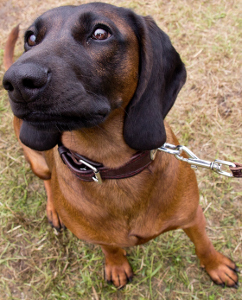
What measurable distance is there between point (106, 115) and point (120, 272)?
6.91ft

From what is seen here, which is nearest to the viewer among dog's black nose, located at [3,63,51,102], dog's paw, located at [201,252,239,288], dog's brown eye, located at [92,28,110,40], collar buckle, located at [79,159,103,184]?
dog's black nose, located at [3,63,51,102]

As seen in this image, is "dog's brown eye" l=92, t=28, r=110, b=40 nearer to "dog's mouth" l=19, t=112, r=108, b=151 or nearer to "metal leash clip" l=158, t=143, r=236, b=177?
"dog's mouth" l=19, t=112, r=108, b=151

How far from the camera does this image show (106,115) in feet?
6.24

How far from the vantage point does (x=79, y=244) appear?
3713mm

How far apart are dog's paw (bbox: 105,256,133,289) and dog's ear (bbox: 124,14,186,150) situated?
5.80 feet

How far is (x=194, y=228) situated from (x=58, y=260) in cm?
172

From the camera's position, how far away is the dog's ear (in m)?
2.02

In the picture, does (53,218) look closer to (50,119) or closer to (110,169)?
(110,169)

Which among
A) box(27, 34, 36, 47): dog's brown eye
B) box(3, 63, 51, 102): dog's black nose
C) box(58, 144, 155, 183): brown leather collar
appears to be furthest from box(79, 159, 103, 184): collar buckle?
box(27, 34, 36, 47): dog's brown eye

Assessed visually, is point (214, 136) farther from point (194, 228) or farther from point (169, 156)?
point (169, 156)

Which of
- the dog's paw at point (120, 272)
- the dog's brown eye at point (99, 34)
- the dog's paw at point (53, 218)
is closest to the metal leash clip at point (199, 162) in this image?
the dog's brown eye at point (99, 34)

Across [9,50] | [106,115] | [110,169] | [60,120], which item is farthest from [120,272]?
[9,50]

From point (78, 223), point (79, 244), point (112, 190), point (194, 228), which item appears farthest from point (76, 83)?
point (79, 244)

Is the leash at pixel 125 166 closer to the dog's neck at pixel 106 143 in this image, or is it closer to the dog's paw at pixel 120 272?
the dog's neck at pixel 106 143
